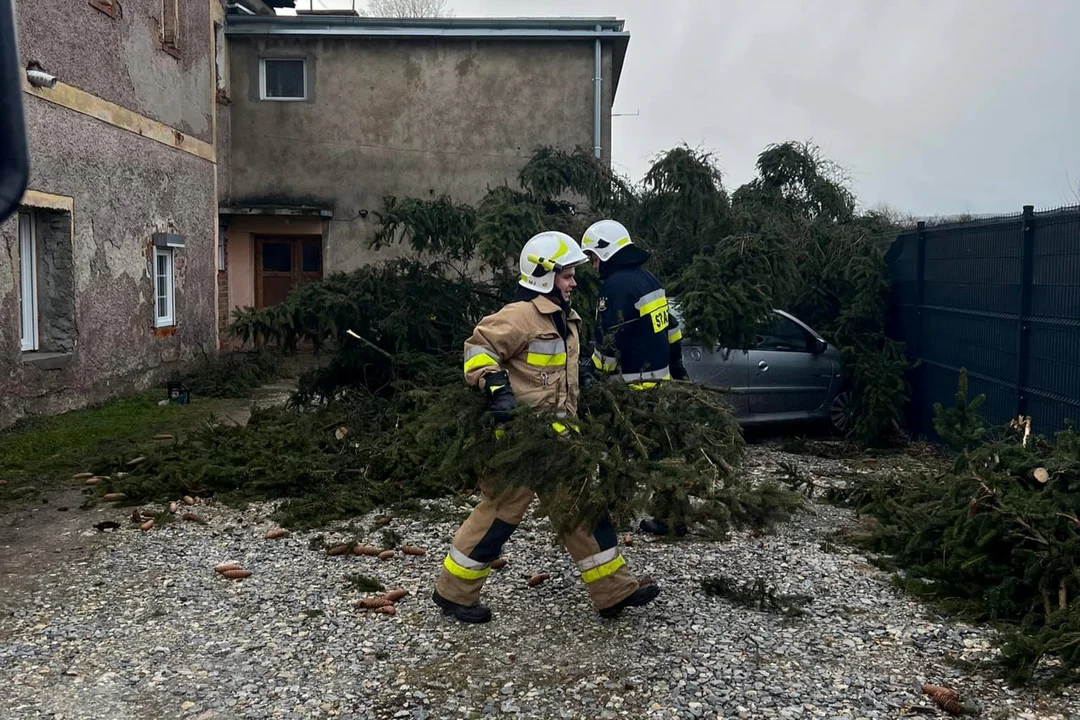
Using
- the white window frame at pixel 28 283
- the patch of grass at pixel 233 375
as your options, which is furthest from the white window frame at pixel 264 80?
the white window frame at pixel 28 283

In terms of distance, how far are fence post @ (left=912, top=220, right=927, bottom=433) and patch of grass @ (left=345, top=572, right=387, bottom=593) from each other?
6.64 meters

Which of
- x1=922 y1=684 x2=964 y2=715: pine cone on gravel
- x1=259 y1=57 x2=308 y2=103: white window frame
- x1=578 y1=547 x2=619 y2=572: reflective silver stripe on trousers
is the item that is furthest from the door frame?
x1=922 y1=684 x2=964 y2=715: pine cone on gravel

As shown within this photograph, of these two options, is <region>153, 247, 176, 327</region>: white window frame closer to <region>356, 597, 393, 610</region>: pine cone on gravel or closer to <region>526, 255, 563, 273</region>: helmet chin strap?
<region>356, 597, 393, 610</region>: pine cone on gravel

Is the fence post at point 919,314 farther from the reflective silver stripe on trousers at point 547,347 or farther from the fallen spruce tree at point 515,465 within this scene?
the reflective silver stripe on trousers at point 547,347

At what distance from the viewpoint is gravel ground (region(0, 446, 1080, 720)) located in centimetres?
443

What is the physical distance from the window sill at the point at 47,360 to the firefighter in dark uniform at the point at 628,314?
276 inches

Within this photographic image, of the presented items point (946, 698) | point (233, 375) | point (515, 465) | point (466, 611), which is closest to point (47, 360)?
point (233, 375)

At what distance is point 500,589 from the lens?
5.88 metres

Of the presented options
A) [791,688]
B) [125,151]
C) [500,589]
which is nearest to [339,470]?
[500,589]

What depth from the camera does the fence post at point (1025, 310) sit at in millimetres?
8414

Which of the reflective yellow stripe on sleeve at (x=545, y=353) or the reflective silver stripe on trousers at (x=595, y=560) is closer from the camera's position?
the reflective silver stripe on trousers at (x=595, y=560)

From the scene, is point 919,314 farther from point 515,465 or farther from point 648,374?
→ point 515,465

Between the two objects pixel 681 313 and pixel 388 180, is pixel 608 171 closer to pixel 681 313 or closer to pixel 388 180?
pixel 681 313

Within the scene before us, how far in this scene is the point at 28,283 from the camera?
1173cm
